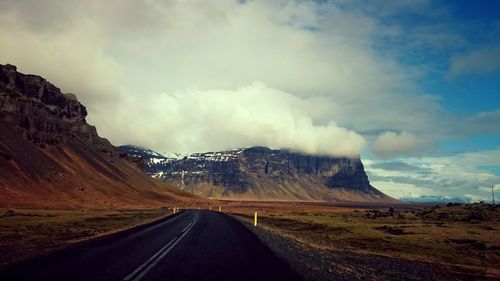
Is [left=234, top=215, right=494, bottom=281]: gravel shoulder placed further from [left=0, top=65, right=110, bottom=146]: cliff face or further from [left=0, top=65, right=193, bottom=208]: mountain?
[left=0, top=65, right=110, bottom=146]: cliff face

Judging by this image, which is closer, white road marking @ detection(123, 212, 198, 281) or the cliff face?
white road marking @ detection(123, 212, 198, 281)

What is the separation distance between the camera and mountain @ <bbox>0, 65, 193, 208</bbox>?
3971 inches

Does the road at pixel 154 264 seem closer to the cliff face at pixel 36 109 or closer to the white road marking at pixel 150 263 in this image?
the white road marking at pixel 150 263

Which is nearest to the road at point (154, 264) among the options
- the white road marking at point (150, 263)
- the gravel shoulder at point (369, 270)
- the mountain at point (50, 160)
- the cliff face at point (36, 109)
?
the white road marking at point (150, 263)

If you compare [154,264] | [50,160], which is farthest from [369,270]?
[50,160]

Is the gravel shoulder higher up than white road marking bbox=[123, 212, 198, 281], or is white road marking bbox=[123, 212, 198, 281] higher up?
white road marking bbox=[123, 212, 198, 281]

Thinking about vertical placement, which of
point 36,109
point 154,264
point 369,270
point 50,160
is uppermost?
point 36,109

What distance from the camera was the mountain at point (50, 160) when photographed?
101 m

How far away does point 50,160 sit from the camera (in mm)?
130875

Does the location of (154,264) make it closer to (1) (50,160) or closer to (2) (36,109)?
(1) (50,160)

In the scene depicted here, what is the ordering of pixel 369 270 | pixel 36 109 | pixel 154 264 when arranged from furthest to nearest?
pixel 36 109
pixel 369 270
pixel 154 264

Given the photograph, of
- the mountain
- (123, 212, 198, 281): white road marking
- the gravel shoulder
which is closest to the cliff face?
the mountain

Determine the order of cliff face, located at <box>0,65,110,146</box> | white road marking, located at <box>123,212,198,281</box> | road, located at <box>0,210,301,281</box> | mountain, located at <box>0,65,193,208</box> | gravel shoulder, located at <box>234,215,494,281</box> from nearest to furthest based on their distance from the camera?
white road marking, located at <box>123,212,198,281</box> → road, located at <box>0,210,301,281</box> → gravel shoulder, located at <box>234,215,494,281</box> → mountain, located at <box>0,65,193,208</box> → cliff face, located at <box>0,65,110,146</box>

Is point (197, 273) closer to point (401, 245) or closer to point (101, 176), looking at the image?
point (401, 245)
